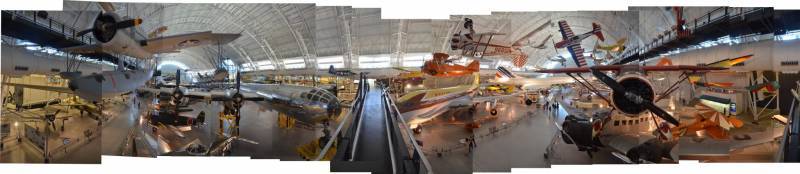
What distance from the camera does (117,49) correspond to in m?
3.48

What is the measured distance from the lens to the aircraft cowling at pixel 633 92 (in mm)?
2787

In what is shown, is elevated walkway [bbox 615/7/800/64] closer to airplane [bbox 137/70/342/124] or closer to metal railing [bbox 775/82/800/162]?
metal railing [bbox 775/82/800/162]

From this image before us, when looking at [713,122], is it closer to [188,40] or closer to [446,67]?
[446,67]

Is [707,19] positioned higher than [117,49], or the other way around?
[707,19]

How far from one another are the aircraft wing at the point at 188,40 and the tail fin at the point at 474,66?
2222 mm

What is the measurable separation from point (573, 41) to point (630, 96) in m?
0.61

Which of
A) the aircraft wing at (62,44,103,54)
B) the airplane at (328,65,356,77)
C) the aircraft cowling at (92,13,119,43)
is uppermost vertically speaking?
the aircraft cowling at (92,13,119,43)

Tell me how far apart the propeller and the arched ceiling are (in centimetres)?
27

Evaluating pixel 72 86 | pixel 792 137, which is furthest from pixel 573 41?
pixel 72 86

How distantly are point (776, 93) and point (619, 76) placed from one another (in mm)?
1550

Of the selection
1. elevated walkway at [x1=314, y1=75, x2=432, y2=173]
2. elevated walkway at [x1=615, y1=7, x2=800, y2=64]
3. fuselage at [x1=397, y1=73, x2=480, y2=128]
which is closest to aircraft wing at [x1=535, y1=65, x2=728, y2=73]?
elevated walkway at [x1=615, y1=7, x2=800, y2=64]

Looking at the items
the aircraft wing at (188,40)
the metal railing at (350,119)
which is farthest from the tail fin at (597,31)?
the aircraft wing at (188,40)

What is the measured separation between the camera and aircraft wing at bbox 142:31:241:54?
3336 mm

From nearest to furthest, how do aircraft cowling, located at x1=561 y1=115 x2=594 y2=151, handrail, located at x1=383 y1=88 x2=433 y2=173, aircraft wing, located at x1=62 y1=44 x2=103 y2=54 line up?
handrail, located at x1=383 y1=88 x2=433 y2=173, aircraft cowling, located at x1=561 y1=115 x2=594 y2=151, aircraft wing, located at x1=62 y1=44 x2=103 y2=54
